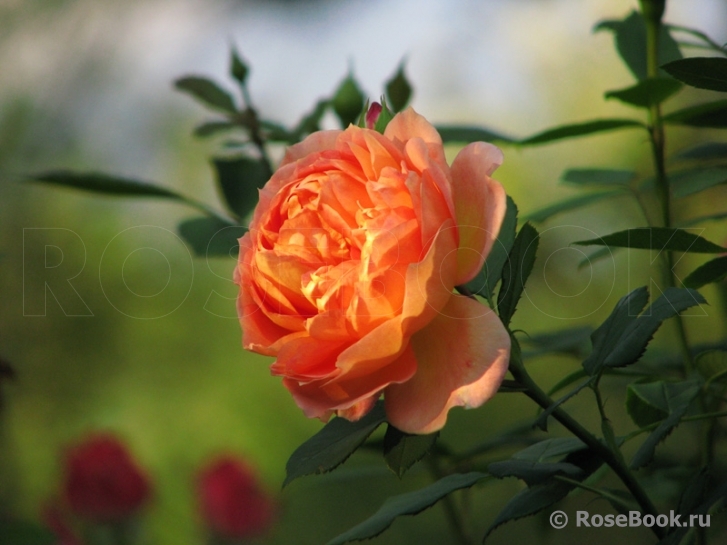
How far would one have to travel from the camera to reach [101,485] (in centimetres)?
107

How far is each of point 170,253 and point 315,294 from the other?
134cm

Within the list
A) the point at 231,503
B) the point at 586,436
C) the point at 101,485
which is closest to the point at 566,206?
the point at 586,436

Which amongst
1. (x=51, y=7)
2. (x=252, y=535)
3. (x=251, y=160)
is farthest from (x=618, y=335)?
(x=51, y=7)

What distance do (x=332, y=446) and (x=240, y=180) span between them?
291 mm

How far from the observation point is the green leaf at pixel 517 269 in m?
0.30

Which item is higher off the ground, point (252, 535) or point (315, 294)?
point (315, 294)

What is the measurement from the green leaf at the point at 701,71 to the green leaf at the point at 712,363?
→ 0.44ft

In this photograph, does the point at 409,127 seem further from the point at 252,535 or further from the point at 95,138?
the point at 95,138

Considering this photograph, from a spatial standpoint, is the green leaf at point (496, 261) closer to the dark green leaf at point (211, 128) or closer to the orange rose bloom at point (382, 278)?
the orange rose bloom at point (382, 278)

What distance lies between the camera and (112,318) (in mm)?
1909

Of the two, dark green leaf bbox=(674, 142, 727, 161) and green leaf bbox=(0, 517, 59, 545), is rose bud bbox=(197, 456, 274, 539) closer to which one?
green leaf bbox=(0, 517, 59, 545)

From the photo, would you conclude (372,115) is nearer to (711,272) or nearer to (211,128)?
(711,272)

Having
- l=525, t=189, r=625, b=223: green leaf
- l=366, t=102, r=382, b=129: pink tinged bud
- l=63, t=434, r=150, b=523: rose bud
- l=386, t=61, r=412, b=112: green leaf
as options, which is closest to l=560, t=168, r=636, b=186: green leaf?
l=525, t=189, r=625, b=223: green leaf

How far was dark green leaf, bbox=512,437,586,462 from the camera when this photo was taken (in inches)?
12.4
